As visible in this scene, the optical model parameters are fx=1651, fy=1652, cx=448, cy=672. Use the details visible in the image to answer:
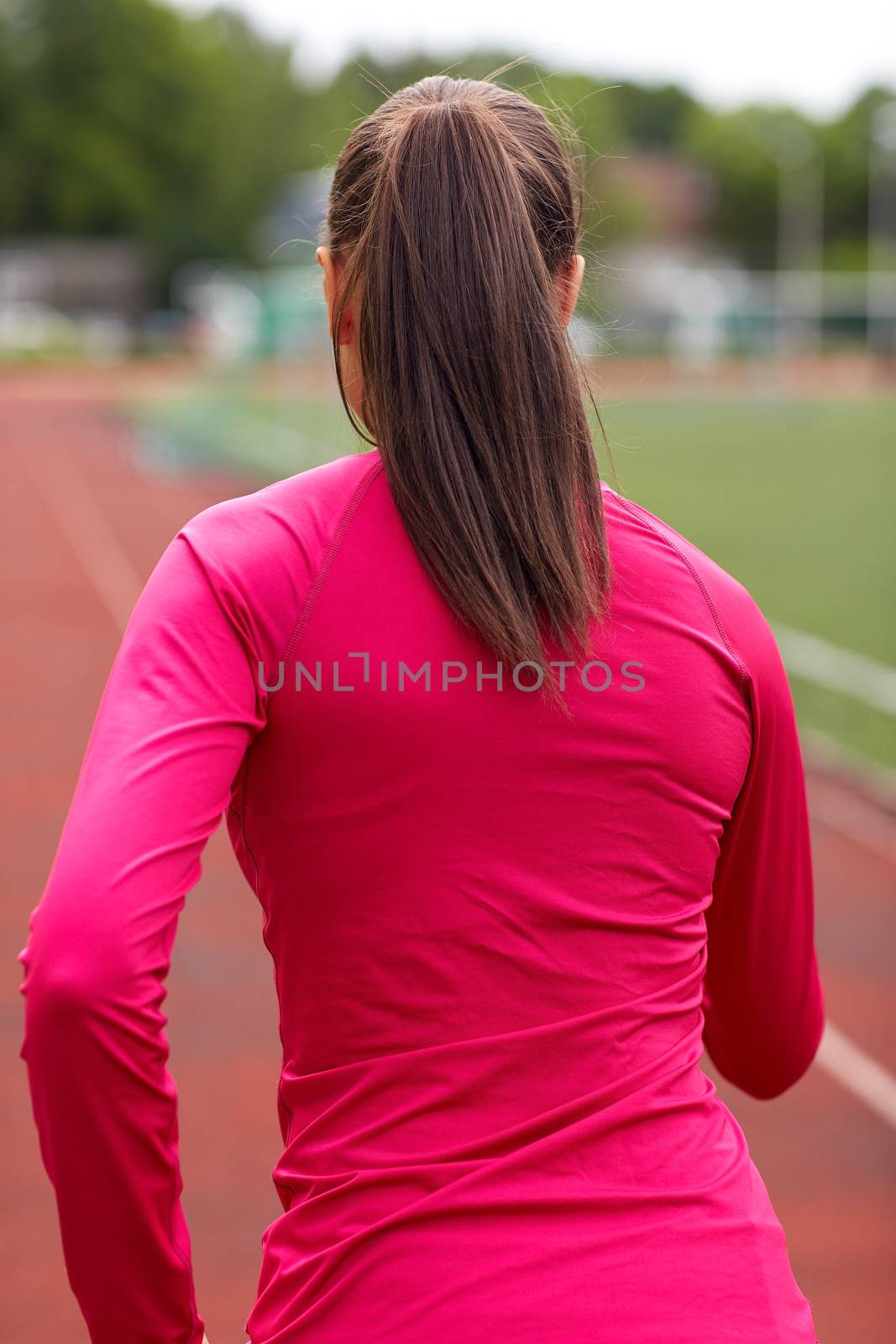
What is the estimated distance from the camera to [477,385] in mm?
1179

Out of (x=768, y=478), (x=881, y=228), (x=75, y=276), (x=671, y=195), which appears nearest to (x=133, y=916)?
(x=768, y=478)

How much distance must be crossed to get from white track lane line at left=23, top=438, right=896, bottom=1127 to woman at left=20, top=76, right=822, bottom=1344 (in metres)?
2.86

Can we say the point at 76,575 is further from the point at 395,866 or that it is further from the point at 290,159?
the point at 290,159

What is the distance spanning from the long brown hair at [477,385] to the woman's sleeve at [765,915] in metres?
0.18

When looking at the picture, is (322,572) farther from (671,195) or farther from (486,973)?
(671,195)

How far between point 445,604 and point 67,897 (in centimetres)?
32

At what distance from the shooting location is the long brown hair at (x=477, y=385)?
117 centimetres

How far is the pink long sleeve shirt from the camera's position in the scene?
3.57ft

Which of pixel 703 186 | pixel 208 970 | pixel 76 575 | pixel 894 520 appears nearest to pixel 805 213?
pixel 703 186

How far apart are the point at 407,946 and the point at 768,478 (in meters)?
22.0

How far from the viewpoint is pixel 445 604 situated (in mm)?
1154

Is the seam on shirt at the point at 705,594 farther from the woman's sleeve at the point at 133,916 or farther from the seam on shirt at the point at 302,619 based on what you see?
the woman's sleeve at the point at 133,916

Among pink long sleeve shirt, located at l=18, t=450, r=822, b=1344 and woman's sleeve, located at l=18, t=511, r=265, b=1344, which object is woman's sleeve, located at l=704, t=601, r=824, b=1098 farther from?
woman's sleeve, located at l=18, t=511, r=265, b=1344

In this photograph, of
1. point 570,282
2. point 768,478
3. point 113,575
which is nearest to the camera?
point 570,282
